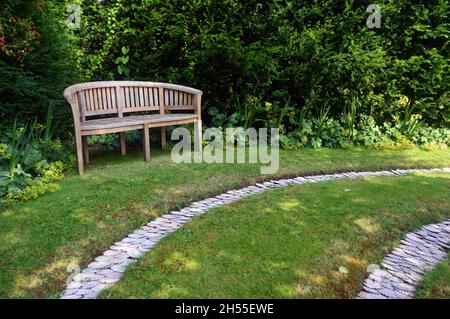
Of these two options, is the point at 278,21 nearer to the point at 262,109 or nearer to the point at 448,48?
the point at 262,109

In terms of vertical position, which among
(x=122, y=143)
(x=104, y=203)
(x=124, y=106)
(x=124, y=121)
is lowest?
(x=104, y=203)

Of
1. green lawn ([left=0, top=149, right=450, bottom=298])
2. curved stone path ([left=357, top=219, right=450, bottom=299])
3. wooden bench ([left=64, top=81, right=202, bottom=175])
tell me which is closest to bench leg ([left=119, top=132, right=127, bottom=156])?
wooden bench ([left=64, top=81, right=202, bottom=175])

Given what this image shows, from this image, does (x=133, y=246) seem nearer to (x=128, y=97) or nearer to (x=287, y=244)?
(x=287, y=244)

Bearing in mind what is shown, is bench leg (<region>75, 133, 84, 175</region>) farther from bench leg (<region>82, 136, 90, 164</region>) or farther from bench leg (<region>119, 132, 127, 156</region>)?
bench leg (<region>119, 132, 127, 156</region>)

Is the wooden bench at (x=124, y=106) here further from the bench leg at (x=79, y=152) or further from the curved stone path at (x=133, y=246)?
the curved stone path at (x=133, y=246)

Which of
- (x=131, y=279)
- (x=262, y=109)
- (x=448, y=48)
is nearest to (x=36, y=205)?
(x=131, y=279)

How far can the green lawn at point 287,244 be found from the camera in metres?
2.95

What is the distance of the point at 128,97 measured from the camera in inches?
254

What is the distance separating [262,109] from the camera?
7449 mm

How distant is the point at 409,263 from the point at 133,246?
2.33 metres

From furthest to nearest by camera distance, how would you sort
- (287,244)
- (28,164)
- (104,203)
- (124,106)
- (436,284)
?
(124,106) < (28,164) < (104,203) < (287,244) < (436,284)

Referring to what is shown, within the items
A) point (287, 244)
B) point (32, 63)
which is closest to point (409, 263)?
point (287, 244)

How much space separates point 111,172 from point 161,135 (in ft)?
5.27
